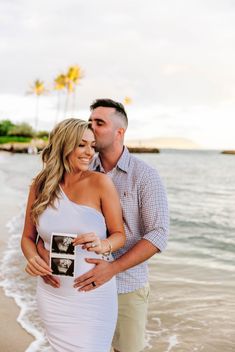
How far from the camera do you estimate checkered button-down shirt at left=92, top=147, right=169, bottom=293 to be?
2.81 meters

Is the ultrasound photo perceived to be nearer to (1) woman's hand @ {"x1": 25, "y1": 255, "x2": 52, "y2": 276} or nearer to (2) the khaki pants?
(1) woman's hand @ {"x1": 25, "y1": 255, "x2": 52, "y2": 276}

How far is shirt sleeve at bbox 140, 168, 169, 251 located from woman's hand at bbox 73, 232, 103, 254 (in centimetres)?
35

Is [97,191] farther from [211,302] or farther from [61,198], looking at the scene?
[211,302]

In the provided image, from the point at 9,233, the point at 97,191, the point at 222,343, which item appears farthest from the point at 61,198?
the point at 9,233

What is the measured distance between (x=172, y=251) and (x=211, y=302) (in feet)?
12.9

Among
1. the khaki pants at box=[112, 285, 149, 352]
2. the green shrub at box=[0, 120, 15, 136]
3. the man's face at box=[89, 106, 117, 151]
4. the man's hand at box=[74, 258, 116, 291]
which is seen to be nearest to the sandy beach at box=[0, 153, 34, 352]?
the khaki pants at box=[112, 285, 149, 352]

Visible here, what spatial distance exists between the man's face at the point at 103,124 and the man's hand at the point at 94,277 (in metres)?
0.63

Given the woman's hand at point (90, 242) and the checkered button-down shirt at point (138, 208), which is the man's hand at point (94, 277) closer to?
the woman's hand at point (90, 242)

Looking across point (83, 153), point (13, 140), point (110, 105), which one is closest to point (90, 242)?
point (83, 153)

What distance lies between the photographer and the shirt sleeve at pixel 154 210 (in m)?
2.77

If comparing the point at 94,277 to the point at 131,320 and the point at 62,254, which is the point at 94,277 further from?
the point at 131,320

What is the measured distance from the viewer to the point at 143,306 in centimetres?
308

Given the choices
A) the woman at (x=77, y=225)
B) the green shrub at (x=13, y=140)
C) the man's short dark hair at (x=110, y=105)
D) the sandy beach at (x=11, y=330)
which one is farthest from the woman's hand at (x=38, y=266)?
the green shrub at (x=13, y=140)

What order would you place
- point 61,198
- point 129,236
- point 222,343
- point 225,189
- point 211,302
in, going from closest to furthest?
1. point 61,198
2. point 129,236
3. point 222,343
4. point 211,302
5. point 225,189
